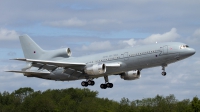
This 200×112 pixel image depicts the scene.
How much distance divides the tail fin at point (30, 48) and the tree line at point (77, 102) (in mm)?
32619

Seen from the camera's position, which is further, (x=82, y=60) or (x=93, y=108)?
(x=93, y=108)

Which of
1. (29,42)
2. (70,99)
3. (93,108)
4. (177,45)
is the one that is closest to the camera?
(177,45)

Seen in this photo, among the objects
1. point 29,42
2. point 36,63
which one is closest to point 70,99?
point 29,42

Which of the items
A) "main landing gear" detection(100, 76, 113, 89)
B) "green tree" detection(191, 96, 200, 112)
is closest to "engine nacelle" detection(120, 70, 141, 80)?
"main landing gear" detection(100, 76, 113, 89)

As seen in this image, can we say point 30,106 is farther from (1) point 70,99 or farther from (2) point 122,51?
(2) point 122,51

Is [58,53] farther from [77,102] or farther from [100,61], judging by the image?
[77,102]

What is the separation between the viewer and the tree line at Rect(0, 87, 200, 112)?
132250 millimetres

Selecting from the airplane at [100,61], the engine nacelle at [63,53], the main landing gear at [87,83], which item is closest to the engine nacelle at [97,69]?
the airplane at [100,61]

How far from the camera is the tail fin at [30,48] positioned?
9444 cm

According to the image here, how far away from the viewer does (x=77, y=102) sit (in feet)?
544

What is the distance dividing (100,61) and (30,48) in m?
15.6

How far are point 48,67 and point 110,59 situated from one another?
9687 mm

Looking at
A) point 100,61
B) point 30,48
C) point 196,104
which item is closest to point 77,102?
point 196,104

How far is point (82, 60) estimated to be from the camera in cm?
8688
